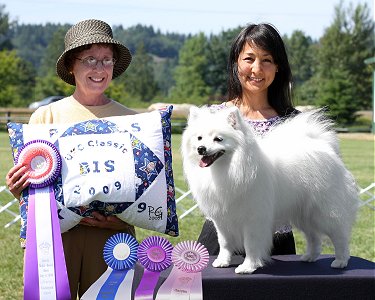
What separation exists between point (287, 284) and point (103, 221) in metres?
0.83

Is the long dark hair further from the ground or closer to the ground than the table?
further from the ground

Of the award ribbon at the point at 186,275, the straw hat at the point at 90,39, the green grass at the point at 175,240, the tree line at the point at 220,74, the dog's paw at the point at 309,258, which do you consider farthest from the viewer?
the tree line at the point at 220,74

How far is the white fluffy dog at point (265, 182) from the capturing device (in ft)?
8.09

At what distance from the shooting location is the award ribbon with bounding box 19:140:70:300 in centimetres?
254

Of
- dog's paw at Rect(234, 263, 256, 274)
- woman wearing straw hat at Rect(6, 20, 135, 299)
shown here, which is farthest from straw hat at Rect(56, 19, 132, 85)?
dog's paw at Rect(234, 263, 256, 274)

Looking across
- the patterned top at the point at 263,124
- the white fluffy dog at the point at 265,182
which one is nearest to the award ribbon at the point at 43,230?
the white fluffy dog at the point at 265,182

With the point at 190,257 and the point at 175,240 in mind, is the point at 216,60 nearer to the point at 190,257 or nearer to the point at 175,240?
the point at 175,240

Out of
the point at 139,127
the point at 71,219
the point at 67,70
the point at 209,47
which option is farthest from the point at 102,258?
the point at 209,47

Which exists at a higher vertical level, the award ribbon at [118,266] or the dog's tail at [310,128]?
the dog's tail at [310,128]

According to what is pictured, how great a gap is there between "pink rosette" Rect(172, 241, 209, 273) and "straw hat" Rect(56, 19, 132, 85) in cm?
98

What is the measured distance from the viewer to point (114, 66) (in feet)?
9.84

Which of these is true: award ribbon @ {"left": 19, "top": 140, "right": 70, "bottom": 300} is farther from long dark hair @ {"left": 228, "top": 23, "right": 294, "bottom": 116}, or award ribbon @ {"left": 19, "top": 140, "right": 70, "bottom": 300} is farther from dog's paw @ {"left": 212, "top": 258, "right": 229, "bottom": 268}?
long dark hair @ {"left": 228, "top": 23, "right": 294, "bottom": 116}

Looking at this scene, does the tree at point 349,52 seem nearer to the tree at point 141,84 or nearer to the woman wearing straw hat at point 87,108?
the tree at point 141,84

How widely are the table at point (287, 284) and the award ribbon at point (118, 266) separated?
0.06 metres
